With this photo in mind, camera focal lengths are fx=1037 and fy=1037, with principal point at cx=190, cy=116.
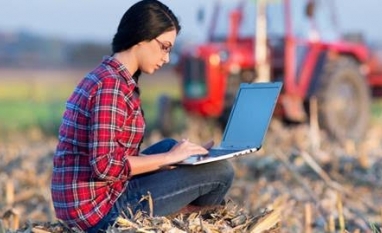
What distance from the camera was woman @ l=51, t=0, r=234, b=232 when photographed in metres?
4.81

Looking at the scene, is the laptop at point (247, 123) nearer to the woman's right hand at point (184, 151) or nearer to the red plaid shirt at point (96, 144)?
the woman's right hand at point (184, 151)

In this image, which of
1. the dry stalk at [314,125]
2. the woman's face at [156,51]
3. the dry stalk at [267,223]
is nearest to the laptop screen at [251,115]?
the dry stalk at [267,223]

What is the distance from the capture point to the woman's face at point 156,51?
498 cm

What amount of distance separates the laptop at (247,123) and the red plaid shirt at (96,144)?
12.5 inches

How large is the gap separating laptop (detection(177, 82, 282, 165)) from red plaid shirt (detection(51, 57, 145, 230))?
32 centimetres

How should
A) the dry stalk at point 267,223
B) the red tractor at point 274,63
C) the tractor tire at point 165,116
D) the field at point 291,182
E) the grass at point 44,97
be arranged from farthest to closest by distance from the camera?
1. the grass at point 44,97
2. the tractor tire at point 165,116
3. the red tractor at point 274,63
4. the field at point 291,182
5. the dry stalk at point 267,223

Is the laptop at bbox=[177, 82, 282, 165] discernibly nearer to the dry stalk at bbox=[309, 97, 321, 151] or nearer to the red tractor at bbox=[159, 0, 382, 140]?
the dry stalk at bbox=[309, 97, 321, 151]

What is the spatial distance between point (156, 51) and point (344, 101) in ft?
35.8

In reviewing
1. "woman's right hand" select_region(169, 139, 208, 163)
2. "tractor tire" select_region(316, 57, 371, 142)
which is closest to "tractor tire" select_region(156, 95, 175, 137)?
"tractor tire" select_region(316, 57, 371, 142)

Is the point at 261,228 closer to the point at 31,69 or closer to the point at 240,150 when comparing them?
the point at 240,150

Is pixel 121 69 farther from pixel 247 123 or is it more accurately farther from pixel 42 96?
pixel 42 96

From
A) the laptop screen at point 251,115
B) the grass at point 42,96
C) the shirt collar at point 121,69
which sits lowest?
the grass at point 42,96

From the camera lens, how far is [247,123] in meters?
5.10

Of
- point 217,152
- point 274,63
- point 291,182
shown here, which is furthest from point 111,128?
point 274,63
